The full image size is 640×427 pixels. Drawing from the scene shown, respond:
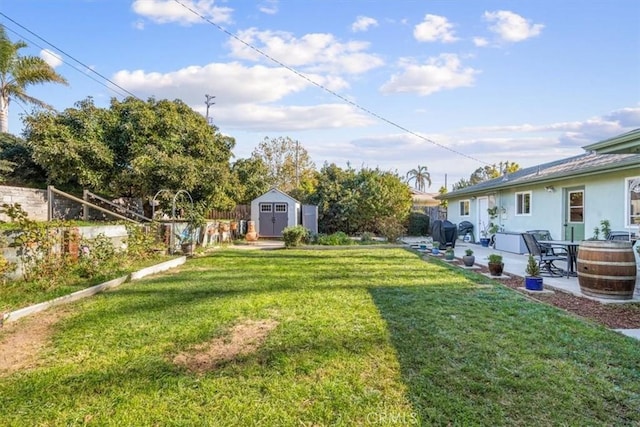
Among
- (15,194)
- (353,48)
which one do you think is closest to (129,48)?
(15,194)

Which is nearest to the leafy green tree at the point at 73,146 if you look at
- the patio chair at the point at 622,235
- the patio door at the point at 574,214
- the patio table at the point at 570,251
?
the patio table at the point at 570,251

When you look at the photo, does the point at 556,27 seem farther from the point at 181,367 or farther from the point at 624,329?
the point at 181,367

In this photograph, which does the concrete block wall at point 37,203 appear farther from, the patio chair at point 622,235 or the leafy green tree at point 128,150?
the patio chair at point 622,235

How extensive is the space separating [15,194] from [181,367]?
9.99 m

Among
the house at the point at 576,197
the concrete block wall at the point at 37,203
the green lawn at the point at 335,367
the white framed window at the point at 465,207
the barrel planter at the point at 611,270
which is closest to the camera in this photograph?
the green lawn at the point at 335,367

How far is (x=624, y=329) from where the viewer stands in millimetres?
4027

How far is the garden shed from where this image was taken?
18422mm

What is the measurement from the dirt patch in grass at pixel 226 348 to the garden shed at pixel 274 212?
1435 centimetres

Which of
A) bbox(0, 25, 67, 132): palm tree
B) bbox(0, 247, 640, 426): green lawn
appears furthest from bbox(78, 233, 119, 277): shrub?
bbox(0, 25, 67, 132): palm tree

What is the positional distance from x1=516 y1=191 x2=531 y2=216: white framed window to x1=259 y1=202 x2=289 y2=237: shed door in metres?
10.0

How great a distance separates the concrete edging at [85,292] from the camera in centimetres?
439

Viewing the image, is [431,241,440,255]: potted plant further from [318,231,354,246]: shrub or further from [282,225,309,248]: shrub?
[282,225,309,248]: shrub

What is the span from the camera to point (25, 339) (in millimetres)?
3734

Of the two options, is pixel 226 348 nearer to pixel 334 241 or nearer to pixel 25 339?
pixel 25 339
